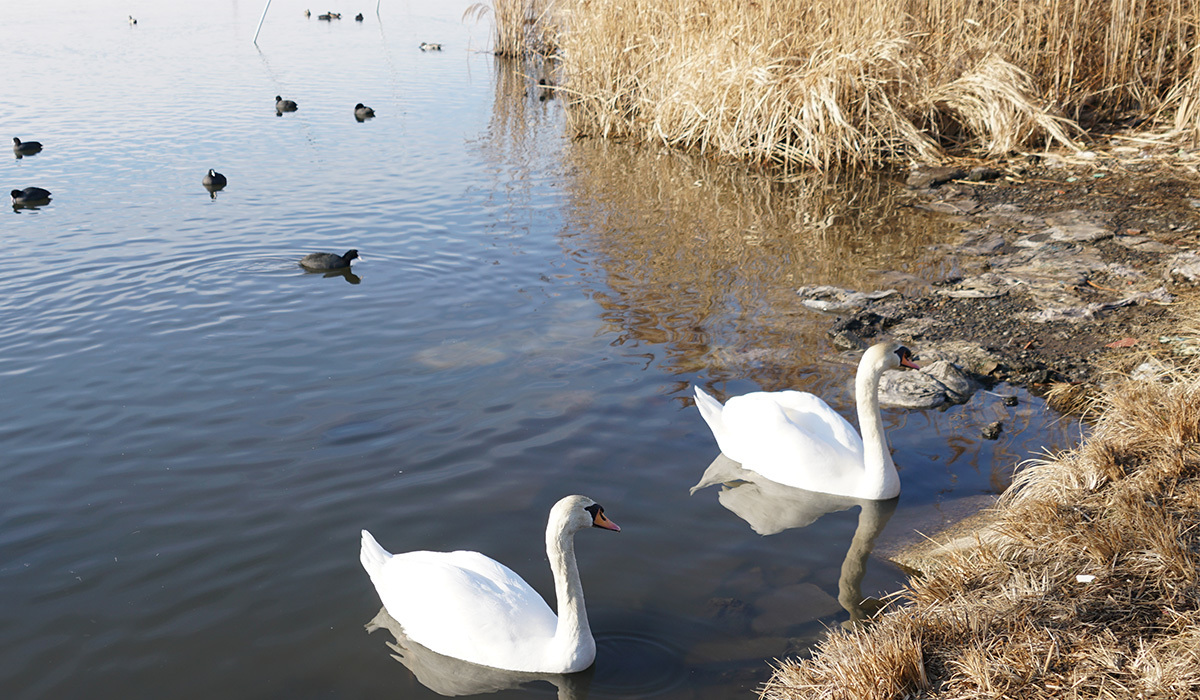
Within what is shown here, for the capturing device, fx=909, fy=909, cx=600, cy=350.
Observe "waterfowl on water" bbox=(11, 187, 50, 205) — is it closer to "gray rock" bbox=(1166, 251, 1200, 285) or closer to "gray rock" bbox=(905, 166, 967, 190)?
"gray rock" bbox=(905, 166, 967, 190)

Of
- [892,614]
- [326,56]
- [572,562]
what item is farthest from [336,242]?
[326,56]

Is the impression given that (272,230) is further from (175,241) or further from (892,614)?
(892,614)

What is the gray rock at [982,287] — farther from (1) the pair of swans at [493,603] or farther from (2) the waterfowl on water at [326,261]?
(2) the waterfowl on water at [326,261]

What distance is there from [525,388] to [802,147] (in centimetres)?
798

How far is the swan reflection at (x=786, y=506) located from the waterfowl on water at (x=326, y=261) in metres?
5.24

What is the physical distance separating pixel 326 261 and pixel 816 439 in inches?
229

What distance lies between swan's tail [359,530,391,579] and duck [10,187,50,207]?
32.4ft

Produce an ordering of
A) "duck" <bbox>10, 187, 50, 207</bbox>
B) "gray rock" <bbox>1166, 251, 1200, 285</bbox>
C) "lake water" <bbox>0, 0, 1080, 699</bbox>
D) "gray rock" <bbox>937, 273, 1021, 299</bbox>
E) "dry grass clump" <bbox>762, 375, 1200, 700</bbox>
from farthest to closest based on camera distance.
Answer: "duck" <bbox>10, 187, 50, 207</bbox>, "gray rock" <bbox>937, 273, 1021, 299</bbox>, "gray rock" <bbox>1166, 251, 1200, 285</bbox>, "lake water" <bbox>0, 0, 1080, 699</bbox>, "dry grass clump" <bbox>762, 375, 1200, 700</bbox>

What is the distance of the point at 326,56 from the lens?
27219 mm

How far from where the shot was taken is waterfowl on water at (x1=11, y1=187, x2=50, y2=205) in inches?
460

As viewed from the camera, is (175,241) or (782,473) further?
(175,241)

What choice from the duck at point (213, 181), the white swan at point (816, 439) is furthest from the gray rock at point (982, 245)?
the duck at point (213, 181)

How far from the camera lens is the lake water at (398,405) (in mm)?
4230

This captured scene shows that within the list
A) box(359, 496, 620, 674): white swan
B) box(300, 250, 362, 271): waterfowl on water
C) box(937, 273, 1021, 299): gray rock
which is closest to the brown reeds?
box(300, 250, 362, 271): waterfowl on water
